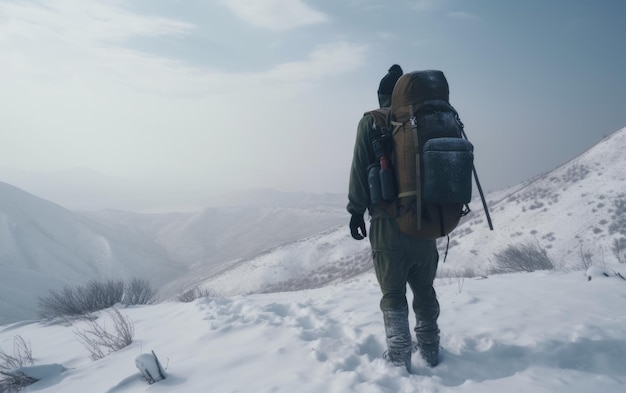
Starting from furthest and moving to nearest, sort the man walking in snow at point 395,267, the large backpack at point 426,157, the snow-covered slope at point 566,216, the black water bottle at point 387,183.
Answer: the snow-covered slope at point 566,216 → the man walking in snow at point 395,267 → the black water bottle at point 387,183 → the large backpack at point 426,157

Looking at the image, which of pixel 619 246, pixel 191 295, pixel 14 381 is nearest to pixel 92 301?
pixel 191 295

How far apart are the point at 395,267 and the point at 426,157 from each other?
0.94 meters

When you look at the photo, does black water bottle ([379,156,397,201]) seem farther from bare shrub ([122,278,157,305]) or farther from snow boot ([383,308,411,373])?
bare shrub ([122,278,157,305])

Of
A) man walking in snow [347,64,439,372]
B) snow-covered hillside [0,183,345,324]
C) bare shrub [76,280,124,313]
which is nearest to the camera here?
man walking in snow [347,64,439,372]

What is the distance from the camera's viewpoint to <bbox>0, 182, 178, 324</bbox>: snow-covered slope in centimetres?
5075

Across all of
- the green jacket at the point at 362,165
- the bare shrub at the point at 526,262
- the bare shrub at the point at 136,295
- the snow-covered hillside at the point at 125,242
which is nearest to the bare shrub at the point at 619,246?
the bare shrub at the point at 526,262

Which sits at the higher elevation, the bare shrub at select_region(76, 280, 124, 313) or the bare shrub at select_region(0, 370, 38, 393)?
the bare shrub at select_region(0, 370, 38, 393)

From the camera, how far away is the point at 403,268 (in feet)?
9.19

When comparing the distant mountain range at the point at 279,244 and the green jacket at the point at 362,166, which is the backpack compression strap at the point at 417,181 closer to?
the green jacket at the point at 362,166

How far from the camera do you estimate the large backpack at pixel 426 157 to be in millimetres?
2479

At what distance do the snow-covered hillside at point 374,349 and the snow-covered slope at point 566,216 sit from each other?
1582cm

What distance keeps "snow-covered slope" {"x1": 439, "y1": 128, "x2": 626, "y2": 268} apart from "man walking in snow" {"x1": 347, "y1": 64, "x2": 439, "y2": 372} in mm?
17449

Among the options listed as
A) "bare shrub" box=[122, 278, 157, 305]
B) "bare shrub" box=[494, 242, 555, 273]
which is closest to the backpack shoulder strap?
"bare shrub" box=[494, 242, 555, 273]

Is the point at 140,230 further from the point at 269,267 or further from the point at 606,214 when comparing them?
the point at 606,214
